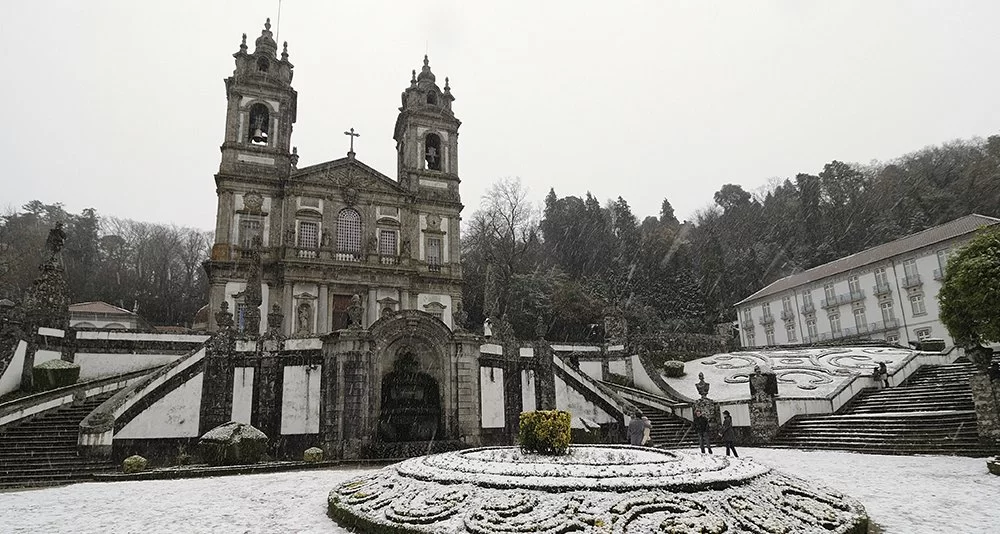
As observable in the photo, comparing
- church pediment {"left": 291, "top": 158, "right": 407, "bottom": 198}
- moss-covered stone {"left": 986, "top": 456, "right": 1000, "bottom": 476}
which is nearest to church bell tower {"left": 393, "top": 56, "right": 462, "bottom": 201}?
church pediment {"left": 291, "top": 158, "right": 407, "bottom": 198}

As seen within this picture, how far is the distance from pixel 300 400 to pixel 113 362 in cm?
990

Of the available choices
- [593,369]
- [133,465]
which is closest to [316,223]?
[593,369]

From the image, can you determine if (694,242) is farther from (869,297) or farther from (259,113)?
(259,113)

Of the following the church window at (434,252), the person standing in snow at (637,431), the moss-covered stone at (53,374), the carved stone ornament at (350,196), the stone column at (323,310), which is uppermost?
the carved stone ornament at (350,196)

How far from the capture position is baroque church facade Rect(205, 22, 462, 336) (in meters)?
29.8

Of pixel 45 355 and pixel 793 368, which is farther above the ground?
pixel 45 355

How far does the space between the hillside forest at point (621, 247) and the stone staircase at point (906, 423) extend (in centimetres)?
2172

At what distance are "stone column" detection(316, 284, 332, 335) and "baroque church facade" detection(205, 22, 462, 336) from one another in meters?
0.05

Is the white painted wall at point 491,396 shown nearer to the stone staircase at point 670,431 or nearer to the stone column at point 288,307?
the stone staircase at point 670,431

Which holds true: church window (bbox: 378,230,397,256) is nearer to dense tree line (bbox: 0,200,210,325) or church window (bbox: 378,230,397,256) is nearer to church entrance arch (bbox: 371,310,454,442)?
church entrance arch (bbox: 371,310,454,442)

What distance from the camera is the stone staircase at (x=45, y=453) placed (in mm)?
13773

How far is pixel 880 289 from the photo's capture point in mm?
41594

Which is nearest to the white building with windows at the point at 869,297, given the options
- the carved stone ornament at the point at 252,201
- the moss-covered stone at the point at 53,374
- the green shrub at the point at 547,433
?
the green shrub at the point at 547,433

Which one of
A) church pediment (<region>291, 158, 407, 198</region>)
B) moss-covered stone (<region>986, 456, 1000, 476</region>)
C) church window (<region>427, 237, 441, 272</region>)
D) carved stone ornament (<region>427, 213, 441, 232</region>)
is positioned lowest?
moss-covered stone (<region>986, 456, 1000, 476</region>)
